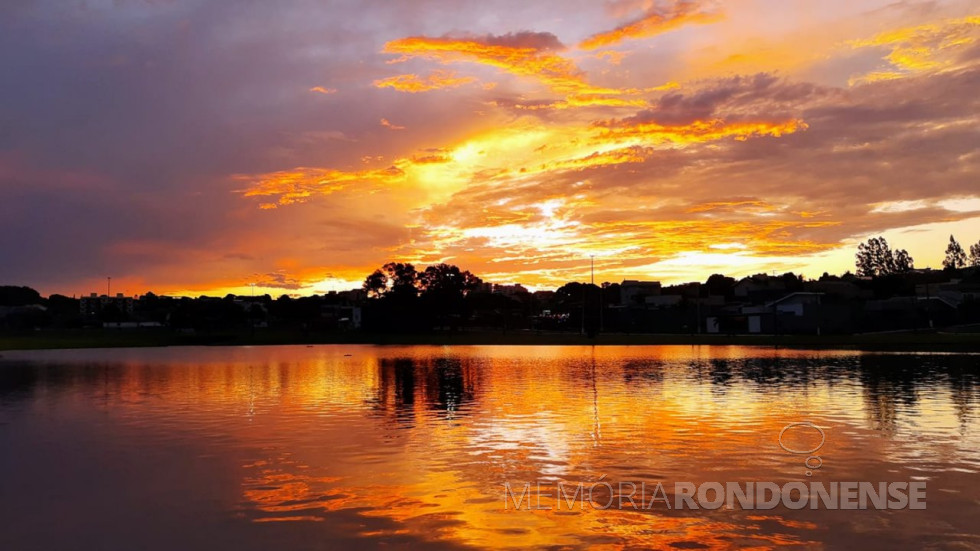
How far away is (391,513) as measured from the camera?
51.8 feet

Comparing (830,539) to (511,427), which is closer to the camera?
(830,539)

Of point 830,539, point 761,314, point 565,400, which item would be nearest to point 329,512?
point 830,539

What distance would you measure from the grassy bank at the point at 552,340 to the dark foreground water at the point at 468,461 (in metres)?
49.9

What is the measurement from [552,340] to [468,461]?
106 meters

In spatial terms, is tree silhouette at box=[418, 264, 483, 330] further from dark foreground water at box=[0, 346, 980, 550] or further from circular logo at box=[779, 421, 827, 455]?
circular logo at box=[779, 421, 827, 455]

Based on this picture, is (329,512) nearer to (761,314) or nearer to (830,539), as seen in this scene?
(830,539)

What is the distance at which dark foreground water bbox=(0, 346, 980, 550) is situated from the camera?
14438 millimetres

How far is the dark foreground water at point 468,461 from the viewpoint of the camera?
14.4 m

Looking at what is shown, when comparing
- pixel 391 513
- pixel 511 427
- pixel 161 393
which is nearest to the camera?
pixel 391 513

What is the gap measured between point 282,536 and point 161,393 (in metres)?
33.3

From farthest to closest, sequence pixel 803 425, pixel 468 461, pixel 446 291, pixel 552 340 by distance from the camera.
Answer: pixel 446 291
pixel 552 340
pixel 803 425
pixel 468 461

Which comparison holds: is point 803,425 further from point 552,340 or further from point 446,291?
point 446,291

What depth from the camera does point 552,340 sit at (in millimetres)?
127250

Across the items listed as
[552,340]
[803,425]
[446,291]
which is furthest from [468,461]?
[446,291]
